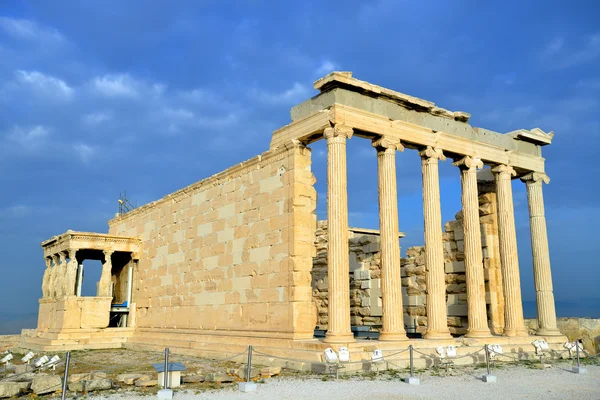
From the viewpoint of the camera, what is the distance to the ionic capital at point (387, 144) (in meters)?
14.8

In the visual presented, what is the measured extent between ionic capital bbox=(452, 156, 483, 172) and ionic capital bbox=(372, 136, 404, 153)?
2821mm

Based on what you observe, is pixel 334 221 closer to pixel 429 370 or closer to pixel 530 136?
pixel 429 370

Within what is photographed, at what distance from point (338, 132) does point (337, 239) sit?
2.57 meters

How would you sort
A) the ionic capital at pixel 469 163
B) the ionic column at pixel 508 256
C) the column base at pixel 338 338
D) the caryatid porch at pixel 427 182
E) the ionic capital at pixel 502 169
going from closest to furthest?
the column base at pixel 338 338
the caryatid porch at pixel 427 182
the ionic capital at pixel 469 163
the ionic column at pixel 508 256
the ionic capital at pixel 502 169

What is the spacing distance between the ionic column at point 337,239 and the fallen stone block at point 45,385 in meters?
5.68

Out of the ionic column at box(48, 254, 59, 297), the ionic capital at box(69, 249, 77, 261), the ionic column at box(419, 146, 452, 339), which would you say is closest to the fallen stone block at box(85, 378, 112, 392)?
the ionic column at box(419, 146, 452, 339)

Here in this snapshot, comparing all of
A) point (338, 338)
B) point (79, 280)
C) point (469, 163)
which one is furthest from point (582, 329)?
point (79, 280)

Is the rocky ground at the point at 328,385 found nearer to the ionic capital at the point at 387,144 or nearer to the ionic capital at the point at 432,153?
the ionic capital at the point at 387,144

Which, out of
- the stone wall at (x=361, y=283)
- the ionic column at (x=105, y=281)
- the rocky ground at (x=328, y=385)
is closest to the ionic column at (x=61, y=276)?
the ionic column at (x=105, y=281)

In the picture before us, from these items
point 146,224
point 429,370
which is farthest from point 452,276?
point 146,224

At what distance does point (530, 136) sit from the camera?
62.0 ft

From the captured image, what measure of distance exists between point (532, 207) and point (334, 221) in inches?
345

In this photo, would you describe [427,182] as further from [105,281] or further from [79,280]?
[79,280]

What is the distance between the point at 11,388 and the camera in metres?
10.1
